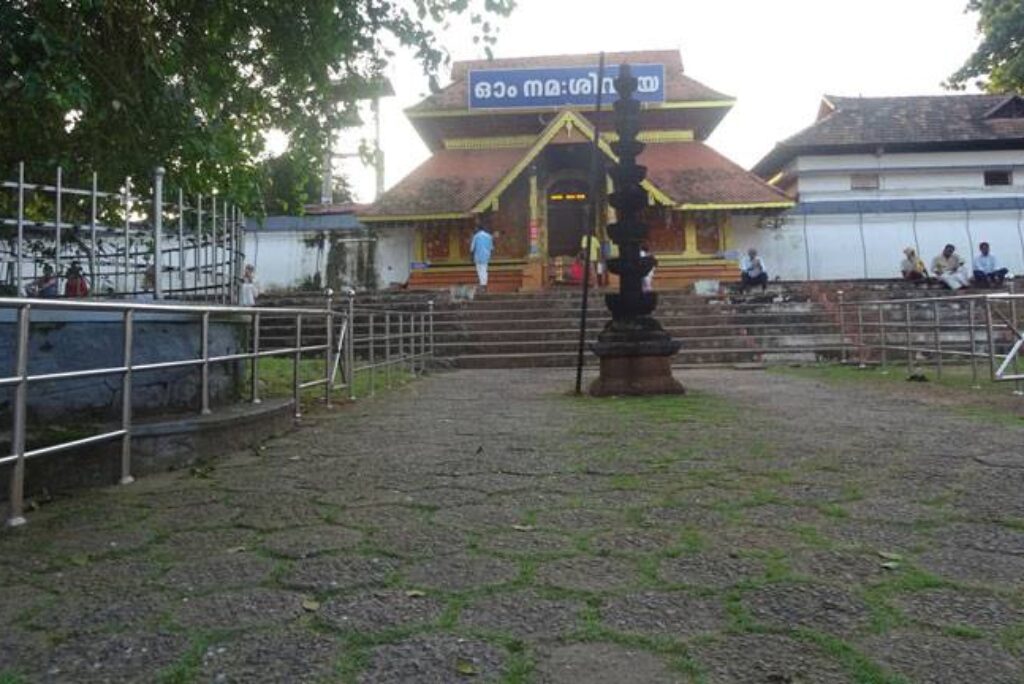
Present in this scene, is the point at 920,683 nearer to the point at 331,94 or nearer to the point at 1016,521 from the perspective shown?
the point at 1016,521

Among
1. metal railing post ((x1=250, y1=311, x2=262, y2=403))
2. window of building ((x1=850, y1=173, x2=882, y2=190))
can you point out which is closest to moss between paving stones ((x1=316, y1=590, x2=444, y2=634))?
metal railing post ((x1=250, y1=311, x2=262, y2=403))

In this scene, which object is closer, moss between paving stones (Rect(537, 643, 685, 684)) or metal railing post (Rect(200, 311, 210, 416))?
moss between paving stones (Rect(537, 643, 685, 684))

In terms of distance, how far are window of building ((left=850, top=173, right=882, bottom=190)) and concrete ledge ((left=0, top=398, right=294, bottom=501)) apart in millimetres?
23553

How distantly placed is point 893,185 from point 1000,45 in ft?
18.5

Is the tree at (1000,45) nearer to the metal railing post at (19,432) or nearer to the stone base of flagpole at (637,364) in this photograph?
the stone base of flagpole at (637,364)

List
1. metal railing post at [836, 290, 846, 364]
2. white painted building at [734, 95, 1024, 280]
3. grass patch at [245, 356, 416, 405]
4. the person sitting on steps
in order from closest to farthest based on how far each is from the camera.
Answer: grass patch at [245, 356, 416, 405] → metal railing post at [836, 290, 846, 364] → the person sitting on steps → white painted building at [734, 95, 1024, 280]

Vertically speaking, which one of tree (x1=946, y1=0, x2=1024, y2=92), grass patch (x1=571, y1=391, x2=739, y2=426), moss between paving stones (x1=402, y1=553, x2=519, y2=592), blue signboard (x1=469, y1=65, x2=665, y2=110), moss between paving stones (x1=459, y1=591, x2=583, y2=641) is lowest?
moss between paving stones (x1=459, y1=591, x2=583, y2=641)

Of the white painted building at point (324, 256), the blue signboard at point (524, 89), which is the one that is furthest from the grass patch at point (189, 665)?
the blue signboard at point (524, 89)

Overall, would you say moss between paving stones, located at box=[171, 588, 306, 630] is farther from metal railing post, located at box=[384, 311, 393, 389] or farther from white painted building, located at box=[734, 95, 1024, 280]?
white painted building, located at box=[734, 95, 1024, 280]

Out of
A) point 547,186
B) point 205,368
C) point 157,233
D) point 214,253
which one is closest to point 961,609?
point 205,368

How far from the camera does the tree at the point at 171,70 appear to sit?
5.79 meters

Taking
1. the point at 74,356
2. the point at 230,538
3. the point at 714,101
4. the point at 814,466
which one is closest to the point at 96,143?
the point at 74,356

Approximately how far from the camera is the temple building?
731 inches

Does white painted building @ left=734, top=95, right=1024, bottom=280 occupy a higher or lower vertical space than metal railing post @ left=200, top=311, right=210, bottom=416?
higher
